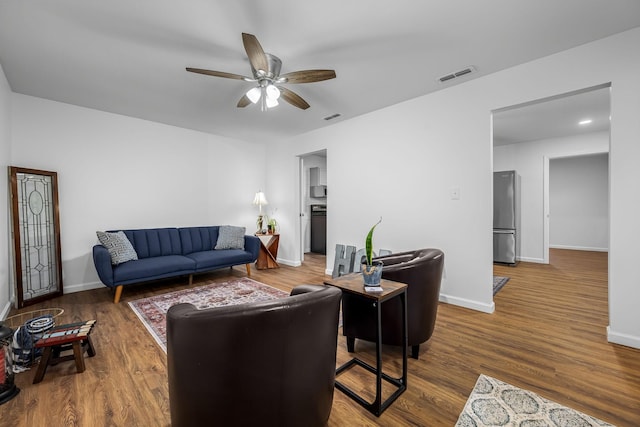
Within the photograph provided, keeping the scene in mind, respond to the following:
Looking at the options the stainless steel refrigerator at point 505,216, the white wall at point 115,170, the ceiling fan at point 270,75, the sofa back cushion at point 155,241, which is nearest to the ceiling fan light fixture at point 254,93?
the ceiling fan at point 270,75

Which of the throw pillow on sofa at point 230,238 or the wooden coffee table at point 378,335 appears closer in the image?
the wooden coffee table at point 378,335

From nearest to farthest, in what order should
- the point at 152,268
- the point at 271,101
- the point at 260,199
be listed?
the point at 271,101
the point at 152,268
the point at 260,199

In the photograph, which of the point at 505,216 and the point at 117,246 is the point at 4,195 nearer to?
the point at 117,246

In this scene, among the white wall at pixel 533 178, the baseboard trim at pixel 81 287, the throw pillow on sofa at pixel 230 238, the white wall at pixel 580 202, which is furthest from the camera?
the white wall at pixel 580 202

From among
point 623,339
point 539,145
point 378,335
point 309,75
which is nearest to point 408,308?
point 378,335

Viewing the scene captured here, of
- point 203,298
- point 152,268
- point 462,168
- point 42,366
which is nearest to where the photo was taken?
point 42,366

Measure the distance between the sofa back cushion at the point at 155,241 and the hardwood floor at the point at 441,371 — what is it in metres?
0.98

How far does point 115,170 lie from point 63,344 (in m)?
2.98

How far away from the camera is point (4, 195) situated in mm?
2959

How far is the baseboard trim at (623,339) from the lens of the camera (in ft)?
7.09

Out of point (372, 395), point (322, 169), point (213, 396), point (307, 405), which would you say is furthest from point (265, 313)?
point (322, 169)

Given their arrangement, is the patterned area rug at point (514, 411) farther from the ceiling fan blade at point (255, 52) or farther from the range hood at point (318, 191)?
the range hood at point (318, 191)

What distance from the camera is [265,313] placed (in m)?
1.02

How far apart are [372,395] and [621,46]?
3375mm
